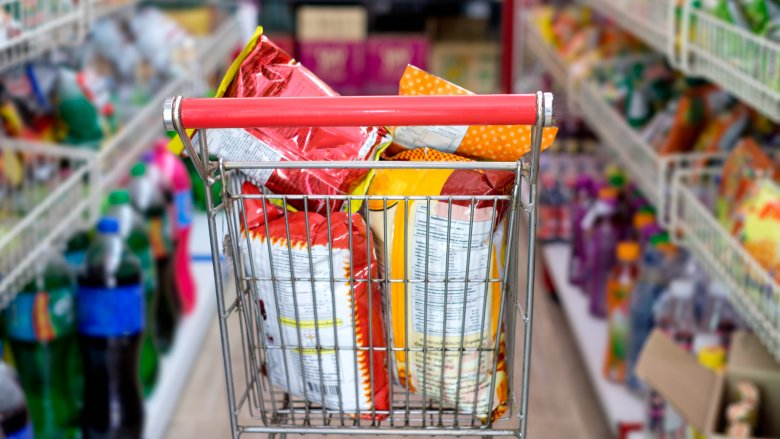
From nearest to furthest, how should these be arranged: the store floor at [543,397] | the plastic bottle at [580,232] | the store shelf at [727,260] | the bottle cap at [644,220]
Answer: the store shelf at [727,260] → the store floor at [543,397] → the bottle cap at [644,220] → the plastic bottle at [580,232]

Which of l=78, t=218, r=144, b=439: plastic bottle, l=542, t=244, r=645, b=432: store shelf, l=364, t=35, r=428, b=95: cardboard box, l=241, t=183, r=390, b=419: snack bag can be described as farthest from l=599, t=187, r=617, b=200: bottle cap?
l=364, t=35, r=428, b=95: cardboard box

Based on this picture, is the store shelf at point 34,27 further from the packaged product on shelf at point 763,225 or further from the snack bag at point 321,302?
the packaged product on shelf at point 763,225

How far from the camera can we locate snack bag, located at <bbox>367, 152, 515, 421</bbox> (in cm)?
120

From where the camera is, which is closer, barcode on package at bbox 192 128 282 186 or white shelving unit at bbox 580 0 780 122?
barcode on package at bbox 192 128 282 186

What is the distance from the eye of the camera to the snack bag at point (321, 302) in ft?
3.99

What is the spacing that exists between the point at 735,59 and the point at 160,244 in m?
1.78

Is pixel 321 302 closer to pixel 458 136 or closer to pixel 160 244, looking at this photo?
pixel 458 136

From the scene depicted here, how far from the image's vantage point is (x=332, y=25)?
5848 millimetres

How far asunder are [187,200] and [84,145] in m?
0.83

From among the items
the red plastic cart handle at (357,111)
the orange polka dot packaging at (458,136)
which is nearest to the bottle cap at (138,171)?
the orange polka dot packaging at (458,136)

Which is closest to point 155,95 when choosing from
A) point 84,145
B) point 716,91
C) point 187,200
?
point 187,200

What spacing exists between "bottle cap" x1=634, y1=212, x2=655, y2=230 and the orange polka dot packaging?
1738 mm

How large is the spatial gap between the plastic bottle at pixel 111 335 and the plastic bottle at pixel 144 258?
178 mm

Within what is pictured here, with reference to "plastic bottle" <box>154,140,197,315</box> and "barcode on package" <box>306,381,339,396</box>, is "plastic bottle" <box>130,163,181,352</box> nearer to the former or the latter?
"plastic bottle" <box>154,140,197,315</box>
